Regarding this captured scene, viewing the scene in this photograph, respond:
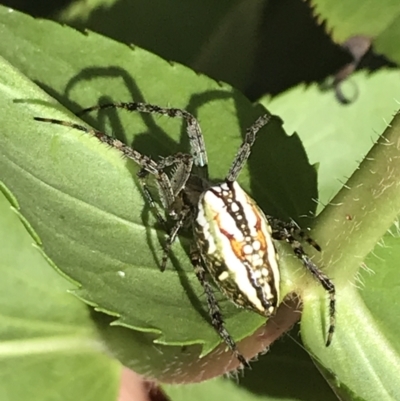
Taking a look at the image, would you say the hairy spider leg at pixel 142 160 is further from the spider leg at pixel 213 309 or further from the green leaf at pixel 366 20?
the green leaf at pixel 366 20

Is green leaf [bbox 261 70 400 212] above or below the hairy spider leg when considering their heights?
above

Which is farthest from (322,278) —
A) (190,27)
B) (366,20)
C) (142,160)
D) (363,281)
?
(190,27)

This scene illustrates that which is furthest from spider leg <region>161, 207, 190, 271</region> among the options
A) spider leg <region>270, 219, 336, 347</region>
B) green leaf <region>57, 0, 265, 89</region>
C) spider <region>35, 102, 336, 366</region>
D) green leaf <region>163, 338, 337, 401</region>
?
green leaf <region>57, 0, 265, 89</region>

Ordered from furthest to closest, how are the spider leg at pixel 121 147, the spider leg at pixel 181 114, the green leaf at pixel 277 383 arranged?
the green leaf at pixel 277 383
the spider leg at pixel 181 114
the spider leg at pixel 121 147

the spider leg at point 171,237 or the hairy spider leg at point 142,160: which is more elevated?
the hairy spider leg at point 142,160

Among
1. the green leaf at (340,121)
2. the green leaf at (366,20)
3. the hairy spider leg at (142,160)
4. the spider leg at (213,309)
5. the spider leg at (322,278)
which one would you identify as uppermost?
the green leaf at (366,20)

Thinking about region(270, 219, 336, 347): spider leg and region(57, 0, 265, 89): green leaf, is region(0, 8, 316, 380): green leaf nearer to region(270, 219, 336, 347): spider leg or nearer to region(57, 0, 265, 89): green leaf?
region(270, 219, 336, 347): spider leg

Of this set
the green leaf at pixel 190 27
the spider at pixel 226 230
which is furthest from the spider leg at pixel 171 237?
the green leaf at pixel 190 27
